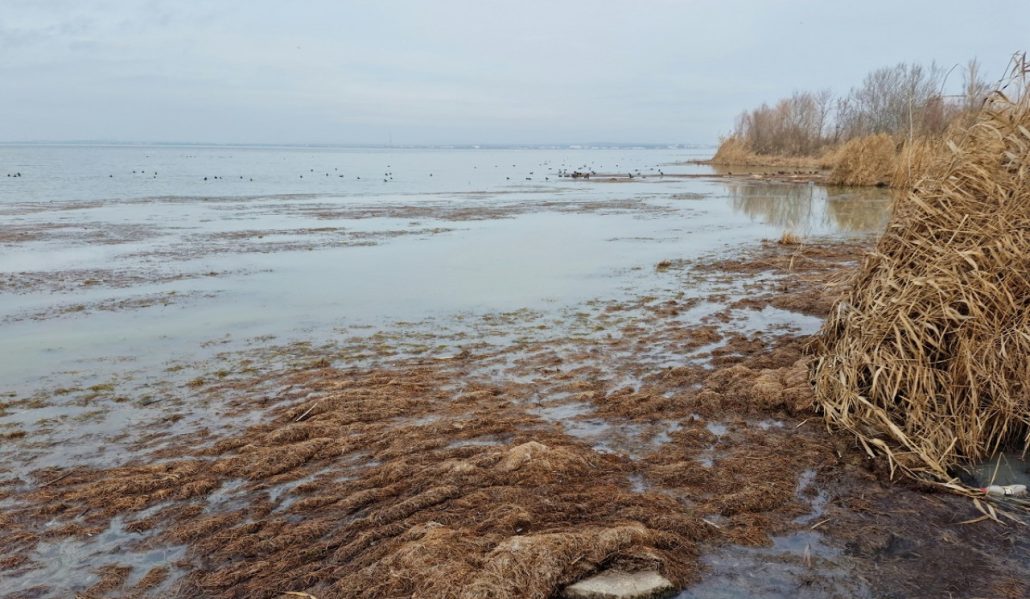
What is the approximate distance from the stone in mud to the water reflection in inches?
509

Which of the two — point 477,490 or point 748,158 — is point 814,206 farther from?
point 748,158

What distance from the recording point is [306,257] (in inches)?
553

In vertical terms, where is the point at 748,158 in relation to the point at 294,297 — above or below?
above

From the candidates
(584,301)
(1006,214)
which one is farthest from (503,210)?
(1006,214)

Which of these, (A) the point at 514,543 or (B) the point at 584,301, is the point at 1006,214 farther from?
(B) the point at 584,301

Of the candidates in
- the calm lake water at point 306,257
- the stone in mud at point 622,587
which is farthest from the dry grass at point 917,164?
the calm lake water at point 306,257

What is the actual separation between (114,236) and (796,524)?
59.8ft

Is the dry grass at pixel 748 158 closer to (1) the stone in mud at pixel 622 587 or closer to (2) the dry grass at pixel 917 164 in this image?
(2) the dry grass at pixel 917 164

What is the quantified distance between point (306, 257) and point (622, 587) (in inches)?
479

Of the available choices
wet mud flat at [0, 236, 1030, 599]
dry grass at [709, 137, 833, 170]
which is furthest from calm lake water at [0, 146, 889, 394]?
dry grass at [709, 137, 833, 170]

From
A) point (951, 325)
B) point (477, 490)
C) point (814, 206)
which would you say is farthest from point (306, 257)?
point (814, 206)

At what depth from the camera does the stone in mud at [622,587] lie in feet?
10.4

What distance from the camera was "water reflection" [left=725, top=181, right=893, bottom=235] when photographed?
61.9 feet

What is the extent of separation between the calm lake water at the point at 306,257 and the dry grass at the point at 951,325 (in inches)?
200
